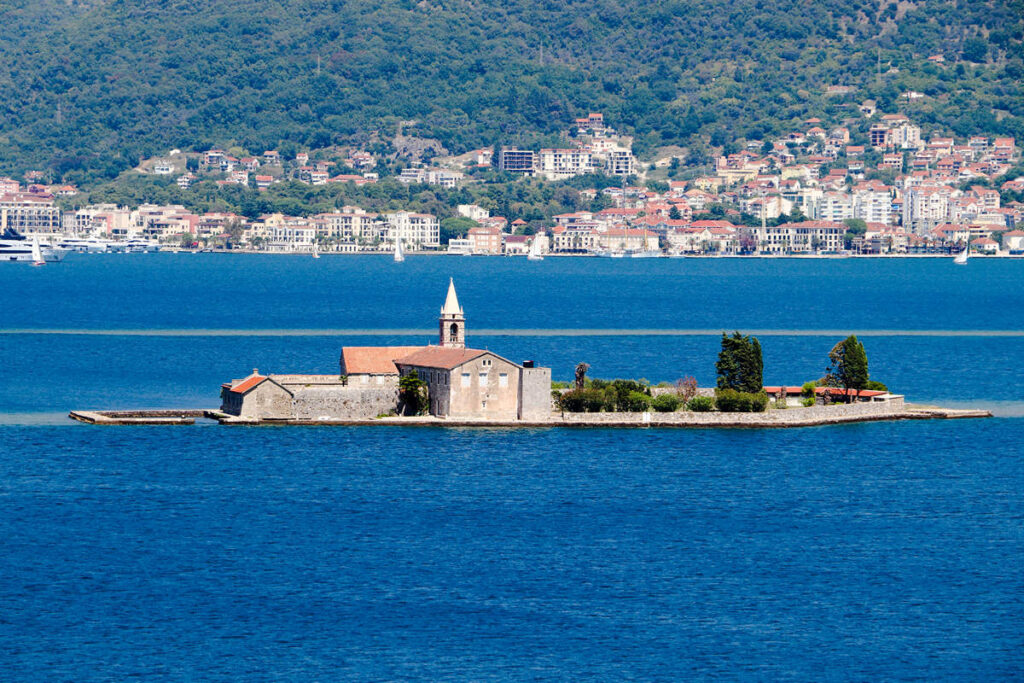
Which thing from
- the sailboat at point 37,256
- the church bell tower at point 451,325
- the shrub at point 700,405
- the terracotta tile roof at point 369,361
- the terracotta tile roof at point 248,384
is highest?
the sailboat at point 37,256

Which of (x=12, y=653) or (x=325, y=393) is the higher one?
(x=325, y=393)

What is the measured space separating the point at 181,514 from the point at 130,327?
5434 cm

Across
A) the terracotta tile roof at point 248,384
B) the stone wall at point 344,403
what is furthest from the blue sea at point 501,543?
the terracotta tile roof at point 248,384

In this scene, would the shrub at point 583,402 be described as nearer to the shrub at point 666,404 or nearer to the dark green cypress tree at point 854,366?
the shrub at point 666,404

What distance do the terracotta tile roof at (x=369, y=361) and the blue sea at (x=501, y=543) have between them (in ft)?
6.98

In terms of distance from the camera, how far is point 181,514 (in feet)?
146

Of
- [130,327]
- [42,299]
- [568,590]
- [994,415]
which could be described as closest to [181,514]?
[568,590]

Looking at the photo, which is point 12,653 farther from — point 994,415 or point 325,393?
point 994,415

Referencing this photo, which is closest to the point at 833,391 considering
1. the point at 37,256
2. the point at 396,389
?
the point at 396,389

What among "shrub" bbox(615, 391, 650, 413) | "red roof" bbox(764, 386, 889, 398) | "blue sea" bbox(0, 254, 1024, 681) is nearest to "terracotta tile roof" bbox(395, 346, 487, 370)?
"blue sea" bbox(0, 254, 1024, 681)

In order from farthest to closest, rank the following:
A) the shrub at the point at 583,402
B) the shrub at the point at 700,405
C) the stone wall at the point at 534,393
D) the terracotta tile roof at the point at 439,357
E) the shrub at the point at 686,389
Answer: the shrub at the point at 686,389
the shrub at the point at 700,405
the shrub at the point at 583,402
the stone wall at the point at 534,393
the terracotta tile roof at the point at 439,357

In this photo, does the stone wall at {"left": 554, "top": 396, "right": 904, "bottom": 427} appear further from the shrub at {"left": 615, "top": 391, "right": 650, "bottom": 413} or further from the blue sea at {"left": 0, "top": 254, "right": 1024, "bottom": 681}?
the blue sea at {"left": 0, "top": 254, "right": 1024, "bottom": 681}

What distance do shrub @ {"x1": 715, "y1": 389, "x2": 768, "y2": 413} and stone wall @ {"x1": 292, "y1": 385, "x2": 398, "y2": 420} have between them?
934cm

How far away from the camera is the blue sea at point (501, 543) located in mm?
33688
